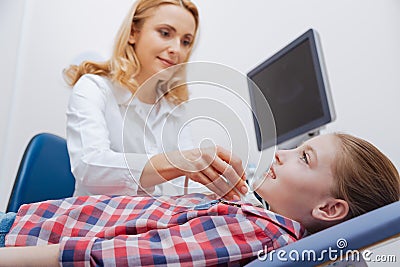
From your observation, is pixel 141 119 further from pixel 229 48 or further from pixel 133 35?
pixel 229 48

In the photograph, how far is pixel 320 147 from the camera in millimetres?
828

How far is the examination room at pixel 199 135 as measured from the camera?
65 centimetres

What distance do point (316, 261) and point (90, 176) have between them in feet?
2.12

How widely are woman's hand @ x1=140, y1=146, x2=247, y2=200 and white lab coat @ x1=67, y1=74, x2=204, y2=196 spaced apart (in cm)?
5

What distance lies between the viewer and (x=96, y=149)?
106 centimetres

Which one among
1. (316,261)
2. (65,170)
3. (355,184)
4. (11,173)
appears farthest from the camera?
(11,173)

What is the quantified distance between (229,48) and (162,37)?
0.71 m

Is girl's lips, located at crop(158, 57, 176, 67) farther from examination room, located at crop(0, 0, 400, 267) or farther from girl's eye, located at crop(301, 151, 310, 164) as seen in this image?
girl's eye, located at crop(301, 151, 310, 164)

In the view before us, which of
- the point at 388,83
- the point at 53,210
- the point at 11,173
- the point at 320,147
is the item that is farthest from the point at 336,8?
Answer: the point at 11,173

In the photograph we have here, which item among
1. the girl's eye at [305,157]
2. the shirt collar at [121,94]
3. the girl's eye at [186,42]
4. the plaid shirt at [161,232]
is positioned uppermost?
the girl's eye at [186,42]

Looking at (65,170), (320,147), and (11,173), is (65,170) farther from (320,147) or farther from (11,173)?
(320,147)

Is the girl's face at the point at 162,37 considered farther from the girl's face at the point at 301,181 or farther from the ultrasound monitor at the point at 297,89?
the girl's face at the point at 301,181

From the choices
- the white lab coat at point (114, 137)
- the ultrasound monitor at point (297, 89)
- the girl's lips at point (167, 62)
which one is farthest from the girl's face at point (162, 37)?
the ultrasound monitor at point (297, 89)

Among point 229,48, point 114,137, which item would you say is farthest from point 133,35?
point 229,48
